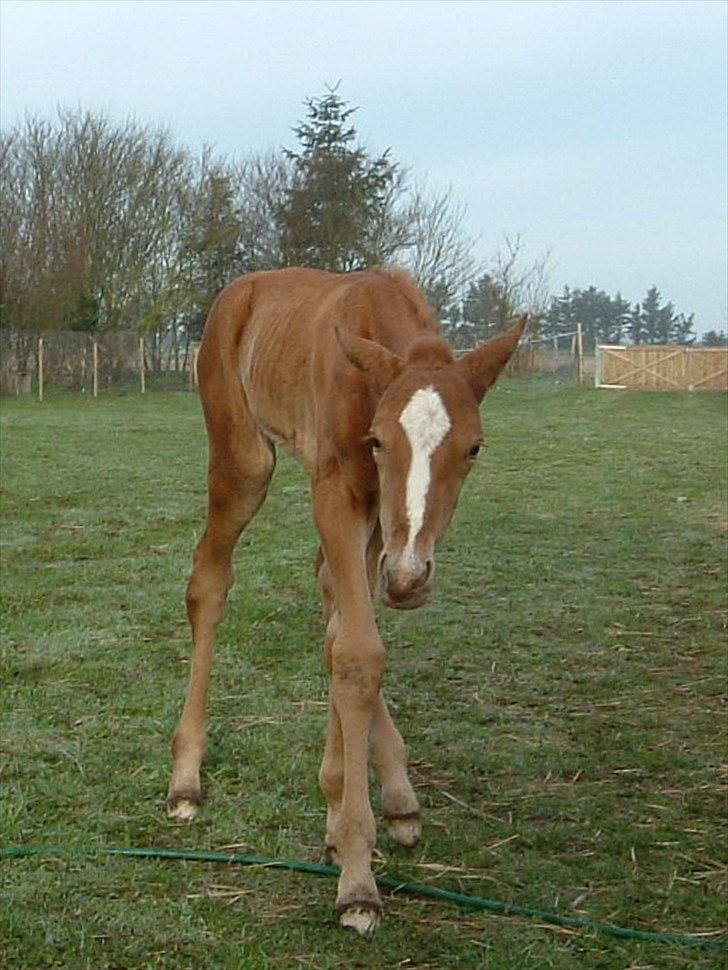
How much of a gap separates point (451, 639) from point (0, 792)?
3.35 metres

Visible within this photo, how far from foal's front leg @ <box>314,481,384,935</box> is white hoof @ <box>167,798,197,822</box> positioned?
63cm

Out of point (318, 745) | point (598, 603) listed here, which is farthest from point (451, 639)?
point (318, 745)

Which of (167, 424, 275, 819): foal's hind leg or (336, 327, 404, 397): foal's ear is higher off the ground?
(336, 327, 404, 397): foal's ear

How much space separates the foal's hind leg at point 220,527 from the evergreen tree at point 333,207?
86.4 feet

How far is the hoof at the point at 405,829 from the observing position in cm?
449

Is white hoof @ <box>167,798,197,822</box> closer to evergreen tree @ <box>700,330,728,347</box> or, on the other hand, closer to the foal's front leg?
the foal's front leg

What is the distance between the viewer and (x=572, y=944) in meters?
3.79

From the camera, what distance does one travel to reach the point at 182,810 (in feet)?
15.4

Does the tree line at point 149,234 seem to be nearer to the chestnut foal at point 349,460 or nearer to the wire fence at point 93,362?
the wire fence at point 93,362

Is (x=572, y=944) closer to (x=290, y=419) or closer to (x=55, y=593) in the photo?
(x=290, y=419)

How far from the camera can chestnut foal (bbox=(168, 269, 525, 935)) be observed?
3652 mm

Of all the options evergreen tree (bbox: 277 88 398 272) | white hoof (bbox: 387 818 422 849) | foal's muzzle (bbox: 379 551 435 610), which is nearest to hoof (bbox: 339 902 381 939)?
white hoof (bbox: 387 818 422 849)

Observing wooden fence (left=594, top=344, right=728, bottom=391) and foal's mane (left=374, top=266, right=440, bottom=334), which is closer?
foal's mane (left=374, top=266, right=440, bottom=334)

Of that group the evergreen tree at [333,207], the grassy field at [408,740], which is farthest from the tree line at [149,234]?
the grassy field at [408,740]
